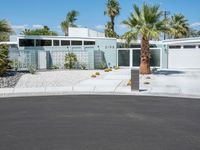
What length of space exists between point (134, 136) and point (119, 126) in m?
1.08

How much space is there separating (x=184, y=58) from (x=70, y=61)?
1087 cm

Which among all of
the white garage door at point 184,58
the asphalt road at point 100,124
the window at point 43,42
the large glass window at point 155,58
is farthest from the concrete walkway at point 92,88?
the window at point 43,42

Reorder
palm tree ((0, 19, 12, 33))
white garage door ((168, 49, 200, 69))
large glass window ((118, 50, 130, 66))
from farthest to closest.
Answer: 1. large glass window ((118, 50, 130, 66))
2. white garage door ((168, 49, 200, 69))
3. palm tree ((0, 19, 12, 33))

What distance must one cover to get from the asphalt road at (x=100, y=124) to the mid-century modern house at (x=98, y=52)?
16.2 metres

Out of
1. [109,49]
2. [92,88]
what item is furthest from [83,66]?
[92,88]

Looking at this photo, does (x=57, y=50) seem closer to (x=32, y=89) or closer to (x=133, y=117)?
(x=32, y=89)

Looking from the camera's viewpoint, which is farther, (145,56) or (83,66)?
(83,66)

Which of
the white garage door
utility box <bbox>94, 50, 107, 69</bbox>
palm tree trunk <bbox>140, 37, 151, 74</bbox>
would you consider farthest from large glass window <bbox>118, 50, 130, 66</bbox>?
→ palm tree trunk <bbox>140, 37, 151, 74</bbox>

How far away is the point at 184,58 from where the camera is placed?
32.7 m

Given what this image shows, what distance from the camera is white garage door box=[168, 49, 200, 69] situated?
106ft

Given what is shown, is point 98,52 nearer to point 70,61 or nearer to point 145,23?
point 70,61

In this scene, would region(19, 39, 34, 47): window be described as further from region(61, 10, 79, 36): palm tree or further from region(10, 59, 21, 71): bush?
region(61, 10, 79, 36): palm tree

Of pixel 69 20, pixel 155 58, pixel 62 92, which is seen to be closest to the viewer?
pixel 62 92

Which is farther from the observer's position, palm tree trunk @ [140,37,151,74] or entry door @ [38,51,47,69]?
entry door @ [38,51,47,69]
